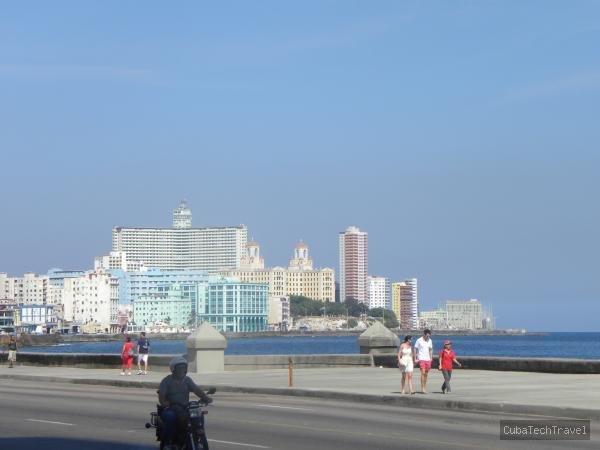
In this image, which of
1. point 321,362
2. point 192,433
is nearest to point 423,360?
point 321,362

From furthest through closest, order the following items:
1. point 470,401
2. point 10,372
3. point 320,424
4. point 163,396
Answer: point 10,372 < point 470,401 < point 320,424 < point 163,396

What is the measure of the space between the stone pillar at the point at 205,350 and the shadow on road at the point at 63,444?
→ 22.1 m

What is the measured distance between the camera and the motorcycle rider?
15.4 m

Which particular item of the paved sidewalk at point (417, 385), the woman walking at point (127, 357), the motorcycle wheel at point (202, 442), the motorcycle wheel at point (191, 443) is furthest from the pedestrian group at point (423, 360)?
the motorcycle wheel at point (191, 443)

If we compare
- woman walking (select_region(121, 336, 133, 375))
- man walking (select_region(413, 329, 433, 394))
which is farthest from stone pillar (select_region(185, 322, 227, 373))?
man walking (select_region(413, 329, 433, 394))

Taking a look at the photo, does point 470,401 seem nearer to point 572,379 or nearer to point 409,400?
point 409,400

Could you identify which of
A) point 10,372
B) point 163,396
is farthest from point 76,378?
point 163,396

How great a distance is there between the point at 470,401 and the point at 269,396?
7.11 m

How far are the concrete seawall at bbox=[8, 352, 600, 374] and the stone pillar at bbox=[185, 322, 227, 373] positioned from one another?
127 centimetres

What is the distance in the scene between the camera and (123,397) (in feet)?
110

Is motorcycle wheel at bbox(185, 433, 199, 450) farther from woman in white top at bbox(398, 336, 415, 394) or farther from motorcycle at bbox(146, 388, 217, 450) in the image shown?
woman in white top at bbox(398, 336, 415, 394)

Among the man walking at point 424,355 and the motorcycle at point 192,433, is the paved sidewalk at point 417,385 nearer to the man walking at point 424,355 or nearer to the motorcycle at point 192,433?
the man walking at point 424,355

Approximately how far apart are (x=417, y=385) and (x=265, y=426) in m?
12.4

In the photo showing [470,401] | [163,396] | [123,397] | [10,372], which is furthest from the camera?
[10,372]
